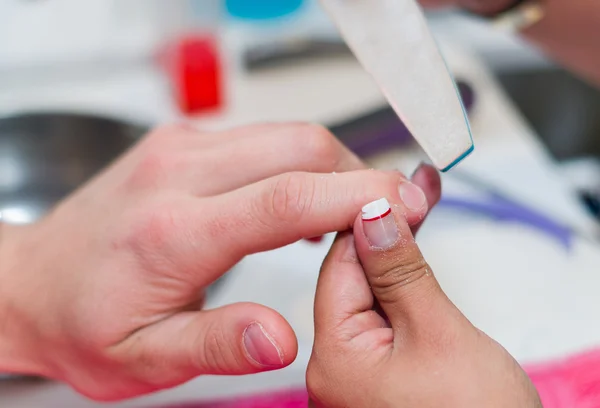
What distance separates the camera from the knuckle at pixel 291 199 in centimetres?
38

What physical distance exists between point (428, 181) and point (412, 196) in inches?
1.5

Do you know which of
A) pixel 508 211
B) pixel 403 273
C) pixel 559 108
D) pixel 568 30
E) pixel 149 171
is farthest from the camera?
pixel 559 108

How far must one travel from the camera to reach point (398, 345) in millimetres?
341

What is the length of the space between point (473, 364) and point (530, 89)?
2.53ft

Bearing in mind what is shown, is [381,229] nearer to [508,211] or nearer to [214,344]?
[214,344]

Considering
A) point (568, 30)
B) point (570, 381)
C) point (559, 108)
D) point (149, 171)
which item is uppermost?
point (149, 171)

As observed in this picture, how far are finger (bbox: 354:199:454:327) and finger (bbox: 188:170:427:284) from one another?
0.03 m

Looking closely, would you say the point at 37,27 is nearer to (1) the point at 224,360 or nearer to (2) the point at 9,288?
(2) the point at 9,288

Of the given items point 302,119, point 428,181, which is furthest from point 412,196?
point 302,119

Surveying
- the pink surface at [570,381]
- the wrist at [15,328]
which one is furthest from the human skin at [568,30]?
the wrist at [15,328]

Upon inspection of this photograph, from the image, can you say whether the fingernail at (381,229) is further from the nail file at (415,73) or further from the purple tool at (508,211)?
the purple tool at (508,211)

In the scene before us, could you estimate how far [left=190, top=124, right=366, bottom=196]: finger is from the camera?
429mm

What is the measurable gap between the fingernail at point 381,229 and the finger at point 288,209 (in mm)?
24

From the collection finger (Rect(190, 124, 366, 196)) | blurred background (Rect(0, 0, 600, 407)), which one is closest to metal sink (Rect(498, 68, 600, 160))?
blurred background (Rect(0, 0, 600, 407))
